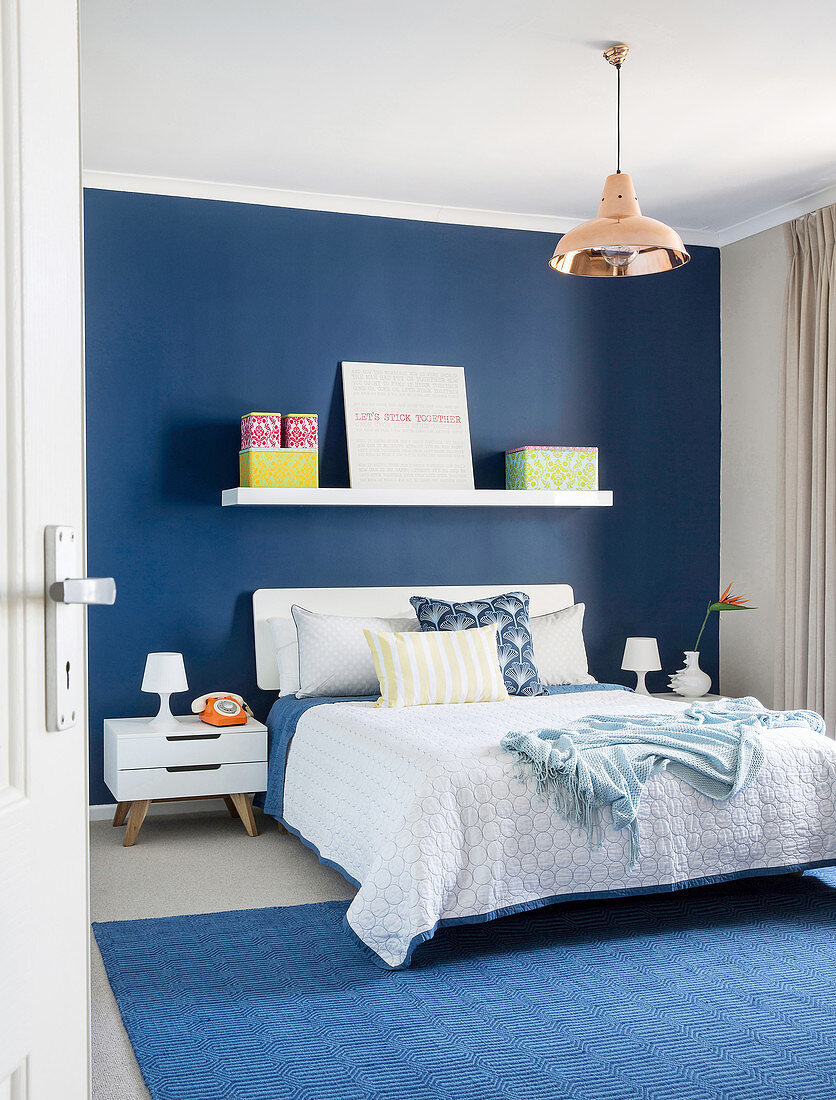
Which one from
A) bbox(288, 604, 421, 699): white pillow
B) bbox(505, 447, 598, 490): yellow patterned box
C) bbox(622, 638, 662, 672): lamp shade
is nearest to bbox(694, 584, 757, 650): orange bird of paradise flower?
bbox(622, 638, 662, 672): lamp shade

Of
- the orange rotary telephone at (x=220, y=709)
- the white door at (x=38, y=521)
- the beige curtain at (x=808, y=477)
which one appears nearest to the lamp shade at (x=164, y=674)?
the orange rotary telephone at (x=220, y=709)

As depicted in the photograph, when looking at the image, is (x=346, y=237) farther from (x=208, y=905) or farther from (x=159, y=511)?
(x=208, y=905)

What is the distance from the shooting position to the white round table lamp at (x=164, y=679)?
4.23 meters

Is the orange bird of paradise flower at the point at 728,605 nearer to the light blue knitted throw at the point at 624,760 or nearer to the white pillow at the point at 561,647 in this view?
the white pillow at the point at 561,647

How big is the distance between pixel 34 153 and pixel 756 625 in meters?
4.84

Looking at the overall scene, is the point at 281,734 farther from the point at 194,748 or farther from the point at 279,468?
the point at 279,468

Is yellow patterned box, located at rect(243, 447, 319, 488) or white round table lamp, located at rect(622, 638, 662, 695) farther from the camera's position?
white round table lamp, located at rect(622, 638, 662, 695)

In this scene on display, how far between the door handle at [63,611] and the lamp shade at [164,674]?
3.36m

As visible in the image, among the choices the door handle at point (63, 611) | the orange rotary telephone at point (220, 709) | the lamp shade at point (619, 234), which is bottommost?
the orange rotary telephone at point (220, 709)

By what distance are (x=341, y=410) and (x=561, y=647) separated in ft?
4.89

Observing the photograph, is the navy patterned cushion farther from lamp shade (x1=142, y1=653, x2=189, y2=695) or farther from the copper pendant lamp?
the copper pendant lamp

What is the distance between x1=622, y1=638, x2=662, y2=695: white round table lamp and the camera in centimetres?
495

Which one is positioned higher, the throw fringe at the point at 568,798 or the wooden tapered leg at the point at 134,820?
the throw fringe at the point at 568,798

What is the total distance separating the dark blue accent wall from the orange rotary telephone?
29cm
